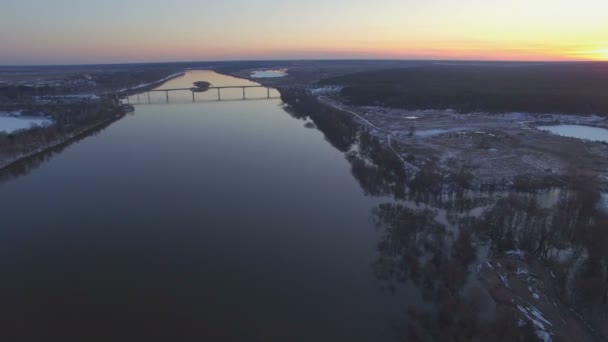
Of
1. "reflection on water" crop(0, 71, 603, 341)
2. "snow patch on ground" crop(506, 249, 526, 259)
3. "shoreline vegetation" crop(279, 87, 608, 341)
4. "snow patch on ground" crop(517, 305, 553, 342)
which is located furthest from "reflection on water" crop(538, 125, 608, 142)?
"snow patch on ground" crop(517, 305, 553, 342)

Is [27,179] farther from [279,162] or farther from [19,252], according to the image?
[279,162]

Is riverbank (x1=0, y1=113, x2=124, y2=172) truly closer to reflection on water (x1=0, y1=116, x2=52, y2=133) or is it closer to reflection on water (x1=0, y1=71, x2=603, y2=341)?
reflection on water (x1=0, y1=71, x2=603, y2=341)

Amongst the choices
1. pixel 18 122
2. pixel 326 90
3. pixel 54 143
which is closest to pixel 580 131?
pixel 326 90

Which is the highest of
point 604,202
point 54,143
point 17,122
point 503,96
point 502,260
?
point 503,96

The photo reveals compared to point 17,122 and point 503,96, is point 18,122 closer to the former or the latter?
point 17,122

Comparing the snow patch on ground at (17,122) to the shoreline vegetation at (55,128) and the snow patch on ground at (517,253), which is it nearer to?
the shoreline vegetation at (55,128)

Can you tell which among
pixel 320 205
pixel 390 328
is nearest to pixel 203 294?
pixel 390 328
